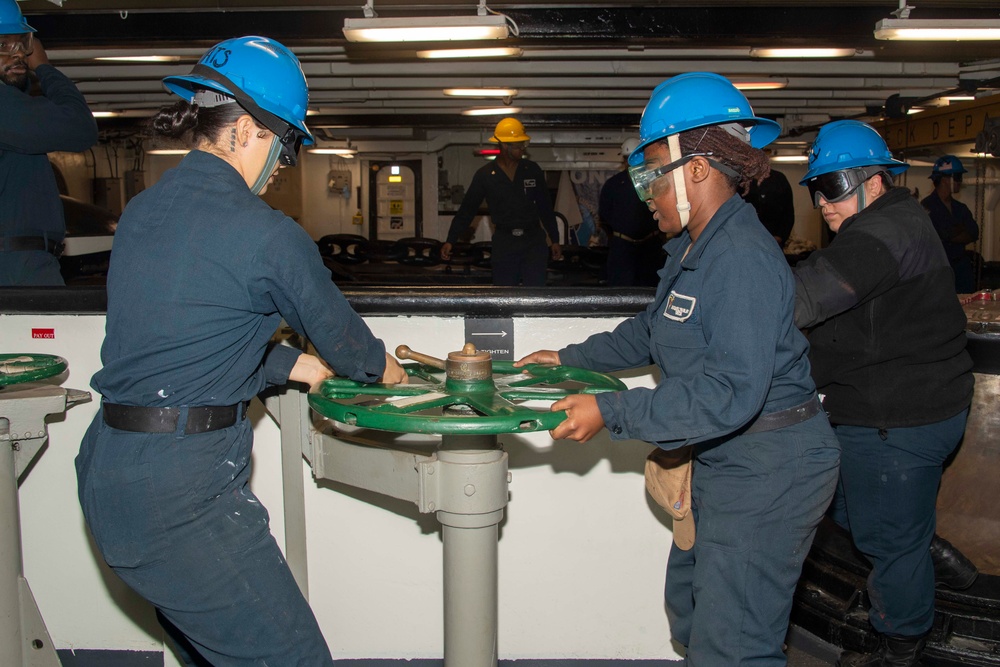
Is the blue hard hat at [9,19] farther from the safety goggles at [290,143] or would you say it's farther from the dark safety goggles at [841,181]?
the dark safety goggles at [841,181]

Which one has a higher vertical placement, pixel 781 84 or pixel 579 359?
pixel 781 84

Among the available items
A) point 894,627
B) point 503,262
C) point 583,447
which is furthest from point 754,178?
point 503,262

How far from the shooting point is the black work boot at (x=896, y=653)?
266 cm

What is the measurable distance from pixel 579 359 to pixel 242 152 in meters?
1.05

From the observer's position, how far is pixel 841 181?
8.63ft

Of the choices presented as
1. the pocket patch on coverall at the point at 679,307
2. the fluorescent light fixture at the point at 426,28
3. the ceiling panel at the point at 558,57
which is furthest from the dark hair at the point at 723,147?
the ceiling panel at the point at 558,57

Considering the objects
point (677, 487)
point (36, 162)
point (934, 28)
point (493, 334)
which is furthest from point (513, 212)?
point (677, 487)

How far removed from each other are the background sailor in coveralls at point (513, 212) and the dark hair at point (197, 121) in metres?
5.49

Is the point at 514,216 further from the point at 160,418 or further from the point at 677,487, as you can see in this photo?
the point at 160,418

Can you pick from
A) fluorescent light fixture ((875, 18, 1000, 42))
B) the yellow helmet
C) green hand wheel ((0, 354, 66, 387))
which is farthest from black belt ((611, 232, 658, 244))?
green hand wheel ((0, 354, 66, 387))

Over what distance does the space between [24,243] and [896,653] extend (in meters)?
3.32

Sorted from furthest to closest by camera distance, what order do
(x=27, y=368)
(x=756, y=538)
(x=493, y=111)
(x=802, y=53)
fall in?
(x=493, y=111), (x=802, y=53), (x=27, y=368), (x=756, y=538)

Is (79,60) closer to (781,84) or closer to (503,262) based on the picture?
(503,262)

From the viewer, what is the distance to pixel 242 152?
1764 millimetres
